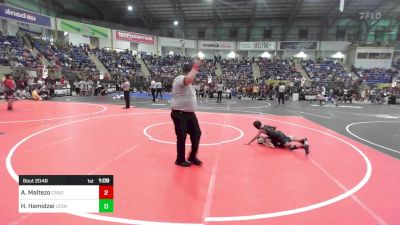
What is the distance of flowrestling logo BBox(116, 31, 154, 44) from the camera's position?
114ft

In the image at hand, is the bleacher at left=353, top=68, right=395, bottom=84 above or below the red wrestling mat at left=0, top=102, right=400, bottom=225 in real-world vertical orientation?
above

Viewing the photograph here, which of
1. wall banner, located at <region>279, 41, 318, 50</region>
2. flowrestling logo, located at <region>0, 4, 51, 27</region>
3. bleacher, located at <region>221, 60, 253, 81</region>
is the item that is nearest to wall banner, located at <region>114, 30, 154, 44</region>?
flowrestling logo, located at <region>0, 4, 51, 27</region>

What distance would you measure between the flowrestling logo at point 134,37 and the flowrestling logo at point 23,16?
333 inches

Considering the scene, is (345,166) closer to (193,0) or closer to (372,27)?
(193,0)

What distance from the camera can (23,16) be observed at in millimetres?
25156

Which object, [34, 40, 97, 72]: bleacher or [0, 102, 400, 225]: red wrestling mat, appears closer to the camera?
[0, 102, 400, 225]: red wrestling mat

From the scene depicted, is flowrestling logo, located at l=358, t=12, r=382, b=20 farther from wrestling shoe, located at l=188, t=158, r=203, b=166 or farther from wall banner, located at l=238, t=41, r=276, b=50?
wrestling shoe, located at l=188, t=158, r=203, b=166

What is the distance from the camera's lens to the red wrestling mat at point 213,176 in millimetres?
3352

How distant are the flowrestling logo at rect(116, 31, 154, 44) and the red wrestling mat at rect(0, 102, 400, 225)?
28520 millimetres

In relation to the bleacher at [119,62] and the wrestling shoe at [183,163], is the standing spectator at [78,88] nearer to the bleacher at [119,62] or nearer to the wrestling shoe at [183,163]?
the bleacher at [119,62]

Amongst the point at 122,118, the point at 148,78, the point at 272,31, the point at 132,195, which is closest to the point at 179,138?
the point at 132,195

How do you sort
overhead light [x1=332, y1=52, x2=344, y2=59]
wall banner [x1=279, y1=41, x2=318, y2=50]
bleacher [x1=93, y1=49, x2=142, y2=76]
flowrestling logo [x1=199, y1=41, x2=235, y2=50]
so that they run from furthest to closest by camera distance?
flowrestling logo [x1=199, y1=41, x2=235, y2=50] → overhead light [x1=332, y1=52, x2=344, y2=59] → wall banner [x1=279, y1=41, x2=318, y2=50] → bleacher [x1=93, y1=49, x2=142, y2=76]
